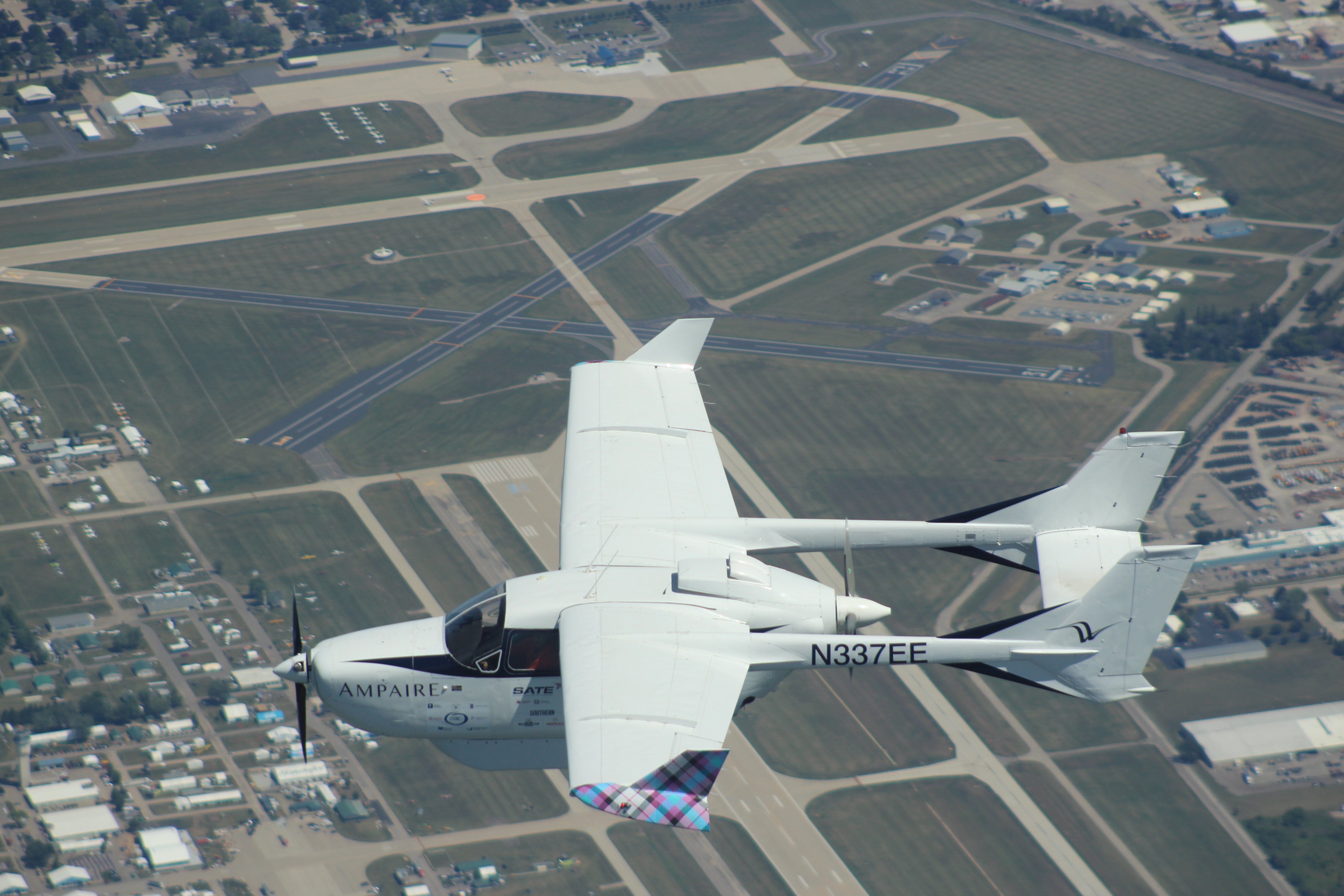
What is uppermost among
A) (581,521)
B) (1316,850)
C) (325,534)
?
(581,521)

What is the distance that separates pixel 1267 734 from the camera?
162500 millimetres

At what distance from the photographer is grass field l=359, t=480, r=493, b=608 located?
564ft

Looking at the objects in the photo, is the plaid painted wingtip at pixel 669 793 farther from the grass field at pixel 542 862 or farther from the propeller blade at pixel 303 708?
the grass field at pixel 542 862

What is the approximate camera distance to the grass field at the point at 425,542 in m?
172

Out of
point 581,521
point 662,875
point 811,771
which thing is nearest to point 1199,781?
point 811,771

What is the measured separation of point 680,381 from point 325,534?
108 m

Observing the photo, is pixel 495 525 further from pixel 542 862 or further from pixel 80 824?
pixel 80 824

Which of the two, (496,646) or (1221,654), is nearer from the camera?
(496,646)

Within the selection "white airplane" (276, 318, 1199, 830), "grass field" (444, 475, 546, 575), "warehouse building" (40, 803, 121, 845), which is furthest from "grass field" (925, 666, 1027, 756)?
"white airplane" (276, 318, 1199, 830)

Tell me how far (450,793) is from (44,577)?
189 feet

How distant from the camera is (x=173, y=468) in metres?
188

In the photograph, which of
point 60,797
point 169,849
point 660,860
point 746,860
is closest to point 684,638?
A: point 746,860

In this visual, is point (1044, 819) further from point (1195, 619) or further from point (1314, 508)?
point (1314, 508)

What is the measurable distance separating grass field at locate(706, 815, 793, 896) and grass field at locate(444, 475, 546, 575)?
36.3m
